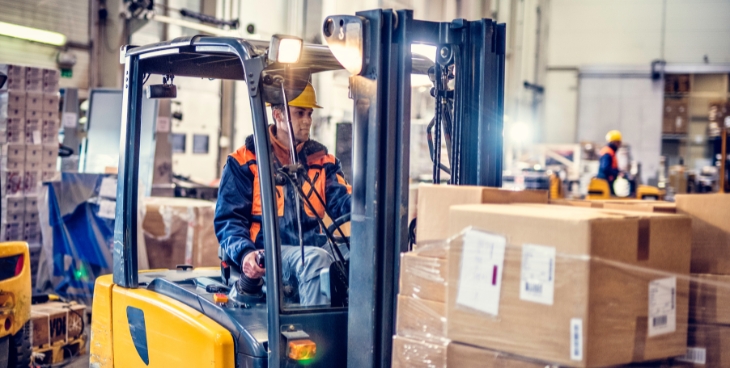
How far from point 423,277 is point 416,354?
0.79 feet

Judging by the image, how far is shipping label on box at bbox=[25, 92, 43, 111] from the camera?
846 cm

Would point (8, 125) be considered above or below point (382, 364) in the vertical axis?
above

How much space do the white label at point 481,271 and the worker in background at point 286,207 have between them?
2.64 feet

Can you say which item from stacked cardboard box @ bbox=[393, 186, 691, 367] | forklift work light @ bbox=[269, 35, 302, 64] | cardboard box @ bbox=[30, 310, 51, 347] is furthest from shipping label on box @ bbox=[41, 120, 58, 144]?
stacked cardboard box @ bbox=[393, 186, 691, 367]

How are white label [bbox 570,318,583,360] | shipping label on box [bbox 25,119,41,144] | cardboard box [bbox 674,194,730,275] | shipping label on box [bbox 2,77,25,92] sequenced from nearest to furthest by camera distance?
white label [bbox 570,318,583,360] < cardboard box [bbox 674,194,730,275] < shipping label on box [bbox 2,77,25,92] < shipping label on box [bbox 25,119,41,144]

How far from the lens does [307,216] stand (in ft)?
11.5

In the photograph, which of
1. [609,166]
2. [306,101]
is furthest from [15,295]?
[609,166]

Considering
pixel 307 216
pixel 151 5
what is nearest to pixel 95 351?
pixel 307 216

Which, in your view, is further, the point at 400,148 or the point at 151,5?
the point at 151,5

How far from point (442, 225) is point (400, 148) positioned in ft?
1.20

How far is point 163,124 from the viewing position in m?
9.98

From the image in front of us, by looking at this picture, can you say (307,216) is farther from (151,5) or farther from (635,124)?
(635,124)

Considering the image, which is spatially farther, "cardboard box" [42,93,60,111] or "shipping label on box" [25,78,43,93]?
"cardboard box" [42,93,60,111]

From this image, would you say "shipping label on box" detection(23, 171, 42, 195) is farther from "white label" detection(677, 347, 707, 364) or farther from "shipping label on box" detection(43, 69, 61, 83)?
"white label" detection(677, 347, 707, 364)
